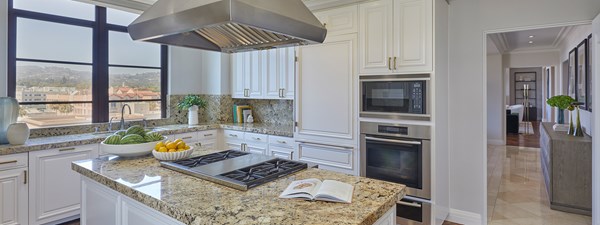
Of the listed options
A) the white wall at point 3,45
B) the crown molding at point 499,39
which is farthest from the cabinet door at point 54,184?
the crown molding at point 499,39

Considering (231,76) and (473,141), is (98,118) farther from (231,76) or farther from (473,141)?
(473,141)

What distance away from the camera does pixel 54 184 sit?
3143 millimetres

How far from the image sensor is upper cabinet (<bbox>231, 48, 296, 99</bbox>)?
4234 mm

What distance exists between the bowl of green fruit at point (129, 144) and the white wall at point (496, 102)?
8267 millimetres

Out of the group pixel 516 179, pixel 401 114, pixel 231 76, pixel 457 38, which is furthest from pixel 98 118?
pixel 516 179

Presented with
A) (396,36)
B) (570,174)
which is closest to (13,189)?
(396,36)

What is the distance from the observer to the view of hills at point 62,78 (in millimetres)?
3443

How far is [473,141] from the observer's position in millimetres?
3344

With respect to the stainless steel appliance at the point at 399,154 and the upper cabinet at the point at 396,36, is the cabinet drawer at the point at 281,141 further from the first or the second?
the upper cabinet at the point at 396,36

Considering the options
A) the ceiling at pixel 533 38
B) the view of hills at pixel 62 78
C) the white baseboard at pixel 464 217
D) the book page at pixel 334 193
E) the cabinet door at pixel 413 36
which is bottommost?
the white baseboard at pixel 464 217

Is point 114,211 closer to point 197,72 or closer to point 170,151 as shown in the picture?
point 170,151

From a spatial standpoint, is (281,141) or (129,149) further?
(281,141)

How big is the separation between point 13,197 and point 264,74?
9.56ft

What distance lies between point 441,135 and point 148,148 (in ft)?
8.52
